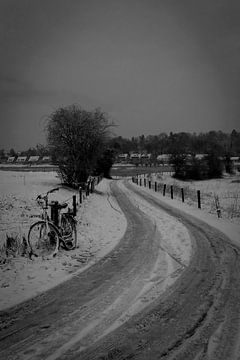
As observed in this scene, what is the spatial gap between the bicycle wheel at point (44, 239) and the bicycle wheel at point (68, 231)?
37cm

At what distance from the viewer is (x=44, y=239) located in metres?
7.65

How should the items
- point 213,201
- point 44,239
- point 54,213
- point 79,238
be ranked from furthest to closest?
point 213,201
point 79,238
point 54,213
point 44,239

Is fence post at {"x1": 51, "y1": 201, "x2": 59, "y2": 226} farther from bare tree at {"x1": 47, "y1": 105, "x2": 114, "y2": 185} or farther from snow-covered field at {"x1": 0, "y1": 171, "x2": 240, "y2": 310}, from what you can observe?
bare tree at {"x1": 47, "y1": 105, "x2": 114, "y2": 185}

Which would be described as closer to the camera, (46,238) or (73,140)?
(46,238)

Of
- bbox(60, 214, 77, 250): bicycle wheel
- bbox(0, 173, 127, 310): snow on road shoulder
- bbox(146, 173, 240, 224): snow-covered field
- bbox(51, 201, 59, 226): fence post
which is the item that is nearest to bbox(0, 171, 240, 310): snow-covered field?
bbox(0, 173, 127, 310): snow on road shoulder

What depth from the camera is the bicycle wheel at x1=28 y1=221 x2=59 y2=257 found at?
24.3 ft

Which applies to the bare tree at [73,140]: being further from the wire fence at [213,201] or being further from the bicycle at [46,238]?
the bicycle at [46,238]

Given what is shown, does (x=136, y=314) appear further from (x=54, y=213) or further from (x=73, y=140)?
(x=73, y=140)

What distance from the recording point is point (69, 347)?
11.4 ft

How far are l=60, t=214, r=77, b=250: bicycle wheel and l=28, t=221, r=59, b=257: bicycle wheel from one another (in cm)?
37

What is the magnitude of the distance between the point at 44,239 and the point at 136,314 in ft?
13.5

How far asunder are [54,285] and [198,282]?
2859 mm

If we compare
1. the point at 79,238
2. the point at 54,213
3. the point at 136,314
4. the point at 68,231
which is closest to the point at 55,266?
the point at 68,231

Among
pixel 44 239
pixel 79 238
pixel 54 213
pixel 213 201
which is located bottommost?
pixel 213 201
